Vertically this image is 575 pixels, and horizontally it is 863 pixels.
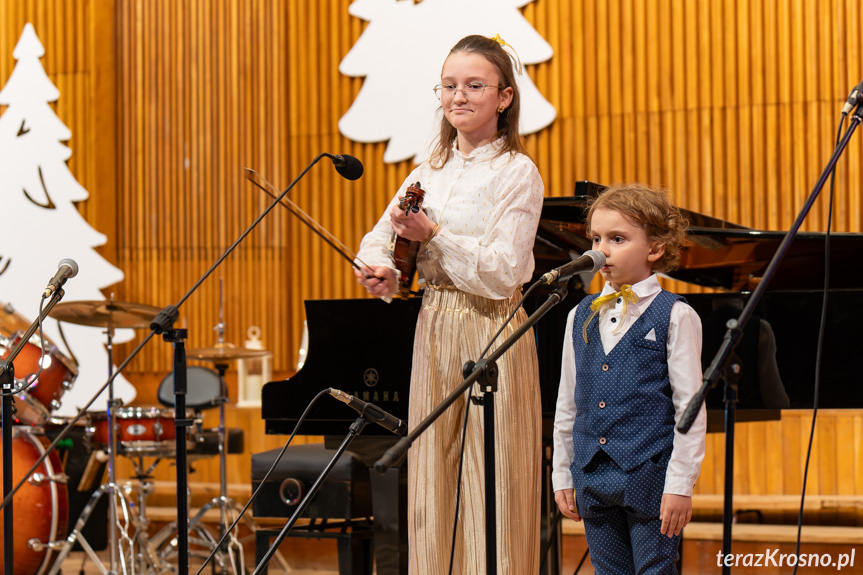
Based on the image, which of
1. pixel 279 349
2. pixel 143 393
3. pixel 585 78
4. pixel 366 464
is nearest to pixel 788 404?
pixel 366 464

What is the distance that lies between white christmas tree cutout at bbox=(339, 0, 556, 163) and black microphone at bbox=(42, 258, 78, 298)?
3.72 metres

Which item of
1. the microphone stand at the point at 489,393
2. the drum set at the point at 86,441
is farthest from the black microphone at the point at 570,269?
the drum set at the point at 86,441

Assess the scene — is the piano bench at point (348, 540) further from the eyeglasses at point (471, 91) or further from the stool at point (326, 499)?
the eyeglasses at point (471, 91)

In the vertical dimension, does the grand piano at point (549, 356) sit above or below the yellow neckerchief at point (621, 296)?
below

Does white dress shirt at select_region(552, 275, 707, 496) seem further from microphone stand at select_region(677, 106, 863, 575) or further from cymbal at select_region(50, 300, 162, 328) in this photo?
cymbal at select_region(50, 300, 162, 328)

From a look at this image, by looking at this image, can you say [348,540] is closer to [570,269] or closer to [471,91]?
[471,91]

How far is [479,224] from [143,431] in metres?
2.84

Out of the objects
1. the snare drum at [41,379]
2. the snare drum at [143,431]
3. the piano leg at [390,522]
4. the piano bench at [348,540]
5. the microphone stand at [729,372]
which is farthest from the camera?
the snare drum at [143,431]

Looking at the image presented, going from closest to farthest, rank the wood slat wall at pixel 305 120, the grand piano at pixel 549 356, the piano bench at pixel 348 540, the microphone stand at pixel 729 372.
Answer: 1. the microphone stand at pixel 729 372
2. the grand piano at pixel 549 356
3. the piano bench at pixel 348 540
4. the wood slat wall at pixel 305 120

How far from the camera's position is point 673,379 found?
2.01 m

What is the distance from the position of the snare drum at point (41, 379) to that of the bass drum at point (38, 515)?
87 mm

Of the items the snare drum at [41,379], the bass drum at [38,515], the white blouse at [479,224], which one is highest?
the white blouse at [479,224]

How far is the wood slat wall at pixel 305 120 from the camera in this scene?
5.43 m

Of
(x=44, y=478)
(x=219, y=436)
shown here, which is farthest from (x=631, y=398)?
(x=44, y=478)
